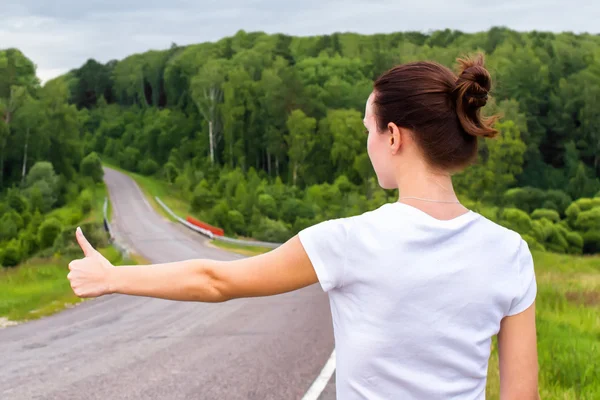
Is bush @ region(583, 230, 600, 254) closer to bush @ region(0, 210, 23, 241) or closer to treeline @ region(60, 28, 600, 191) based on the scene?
treeline @ region(60, 28, 600, 191)

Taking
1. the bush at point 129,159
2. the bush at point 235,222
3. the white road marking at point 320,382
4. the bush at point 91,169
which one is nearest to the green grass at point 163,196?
the bush at point 235,222

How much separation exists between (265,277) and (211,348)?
8269 millimetres

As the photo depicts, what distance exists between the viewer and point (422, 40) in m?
166

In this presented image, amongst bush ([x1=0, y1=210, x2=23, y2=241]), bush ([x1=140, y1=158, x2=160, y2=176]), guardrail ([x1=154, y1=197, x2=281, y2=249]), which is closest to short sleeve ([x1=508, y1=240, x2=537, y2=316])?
guardrail ([x1=154, y1=197, x2=281, y2=249])

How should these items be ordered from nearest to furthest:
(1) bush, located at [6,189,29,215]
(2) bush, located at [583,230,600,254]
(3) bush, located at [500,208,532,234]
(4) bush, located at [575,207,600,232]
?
(3) bush, located at [500,208,532,234], (2) bush, located at [583,230,600,254], (4) bush, located at [575,207,600,232], (1) bush, located at [6,189,29,215]

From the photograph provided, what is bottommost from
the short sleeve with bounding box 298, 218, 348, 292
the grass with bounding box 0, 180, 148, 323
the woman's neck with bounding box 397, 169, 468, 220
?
the grass with bounding box 0, 180, 148, 323

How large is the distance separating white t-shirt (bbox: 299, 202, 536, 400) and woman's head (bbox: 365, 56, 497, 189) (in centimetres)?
17

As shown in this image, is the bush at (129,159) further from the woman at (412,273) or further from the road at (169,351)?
the woman at (412,273)

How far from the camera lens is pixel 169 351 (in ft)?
32.4

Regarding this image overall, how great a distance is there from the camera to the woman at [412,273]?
1963 mm

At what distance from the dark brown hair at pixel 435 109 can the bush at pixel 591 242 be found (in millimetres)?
65938

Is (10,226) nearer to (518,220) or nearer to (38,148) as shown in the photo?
(38,148)

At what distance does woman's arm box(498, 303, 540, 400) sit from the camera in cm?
212

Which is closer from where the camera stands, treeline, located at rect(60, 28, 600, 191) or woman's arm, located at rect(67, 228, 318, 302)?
woman's arm, located at rect(67, 228, 318, 302)
